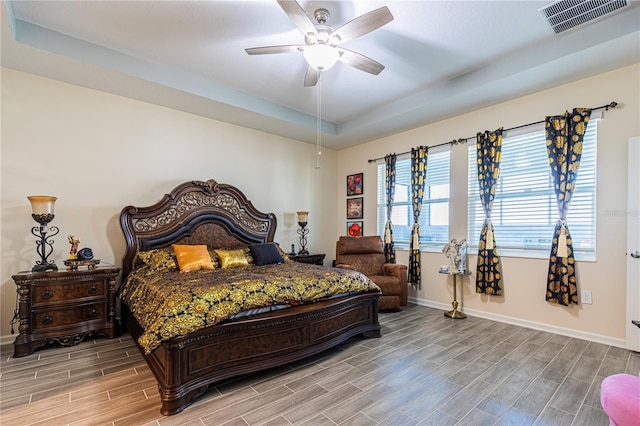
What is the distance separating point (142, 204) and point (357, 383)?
3.39 metres

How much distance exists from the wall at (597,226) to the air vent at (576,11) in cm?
96

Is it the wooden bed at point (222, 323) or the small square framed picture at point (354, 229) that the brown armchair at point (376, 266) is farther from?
the wooden bed at point (222, 323)

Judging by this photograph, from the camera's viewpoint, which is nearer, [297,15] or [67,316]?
[297,15]

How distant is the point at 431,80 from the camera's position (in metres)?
3.79

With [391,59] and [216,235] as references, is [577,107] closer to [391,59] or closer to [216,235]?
[391,59]

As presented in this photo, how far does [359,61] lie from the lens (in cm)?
273

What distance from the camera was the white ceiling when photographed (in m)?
2.57

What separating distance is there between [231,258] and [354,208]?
2917mm

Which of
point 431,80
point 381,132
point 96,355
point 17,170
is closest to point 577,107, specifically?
point 431,80

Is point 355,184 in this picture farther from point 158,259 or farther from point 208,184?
point 158,259

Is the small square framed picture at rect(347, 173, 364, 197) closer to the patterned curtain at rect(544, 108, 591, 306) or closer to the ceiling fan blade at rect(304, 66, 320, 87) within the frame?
the ceiling fan blade at rect(304, 66, 320, 87)

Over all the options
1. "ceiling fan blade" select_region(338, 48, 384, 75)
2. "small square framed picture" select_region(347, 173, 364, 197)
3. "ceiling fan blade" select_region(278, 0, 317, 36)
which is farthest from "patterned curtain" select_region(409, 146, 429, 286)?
"ceiling fan blade" select_region(278, 0, 317, 36)

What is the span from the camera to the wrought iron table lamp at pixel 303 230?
206 inches

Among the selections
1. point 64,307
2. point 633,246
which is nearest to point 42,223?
point 64,307
